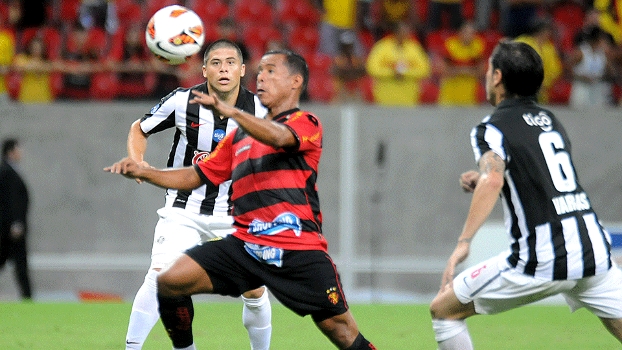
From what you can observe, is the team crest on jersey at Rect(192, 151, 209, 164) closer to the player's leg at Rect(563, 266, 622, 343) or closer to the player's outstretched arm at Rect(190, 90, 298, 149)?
the player's outstretched arm at Rect(190, 90, 298, 149)

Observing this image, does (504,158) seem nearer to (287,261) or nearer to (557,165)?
(557,165)

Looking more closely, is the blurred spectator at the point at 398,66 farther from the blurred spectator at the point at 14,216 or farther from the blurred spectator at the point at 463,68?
the blurred spectator at the point at 14,216

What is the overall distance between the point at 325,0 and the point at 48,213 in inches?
224

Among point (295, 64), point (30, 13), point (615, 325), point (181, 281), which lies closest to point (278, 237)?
point (181, 281)

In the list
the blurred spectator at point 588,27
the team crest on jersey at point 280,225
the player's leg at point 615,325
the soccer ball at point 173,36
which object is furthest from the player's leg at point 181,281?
the blurred spectator at point 588,27

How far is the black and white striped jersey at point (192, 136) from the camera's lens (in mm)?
6426

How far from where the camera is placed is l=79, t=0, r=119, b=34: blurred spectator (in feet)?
46.3

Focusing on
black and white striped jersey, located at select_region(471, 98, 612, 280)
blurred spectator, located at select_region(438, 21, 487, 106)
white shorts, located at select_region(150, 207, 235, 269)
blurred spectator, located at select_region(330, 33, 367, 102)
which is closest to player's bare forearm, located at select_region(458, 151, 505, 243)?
black and white striped jersey, located at select_region(471, 98, 612, 280)

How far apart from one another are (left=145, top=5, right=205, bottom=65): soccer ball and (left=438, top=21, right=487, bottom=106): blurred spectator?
7.46 metres

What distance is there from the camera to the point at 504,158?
4625 millimetres

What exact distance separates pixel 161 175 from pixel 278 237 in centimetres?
83

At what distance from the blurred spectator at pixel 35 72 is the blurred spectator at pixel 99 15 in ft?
3.13

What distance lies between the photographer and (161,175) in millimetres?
5281

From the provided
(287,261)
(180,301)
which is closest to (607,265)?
(287,261)
